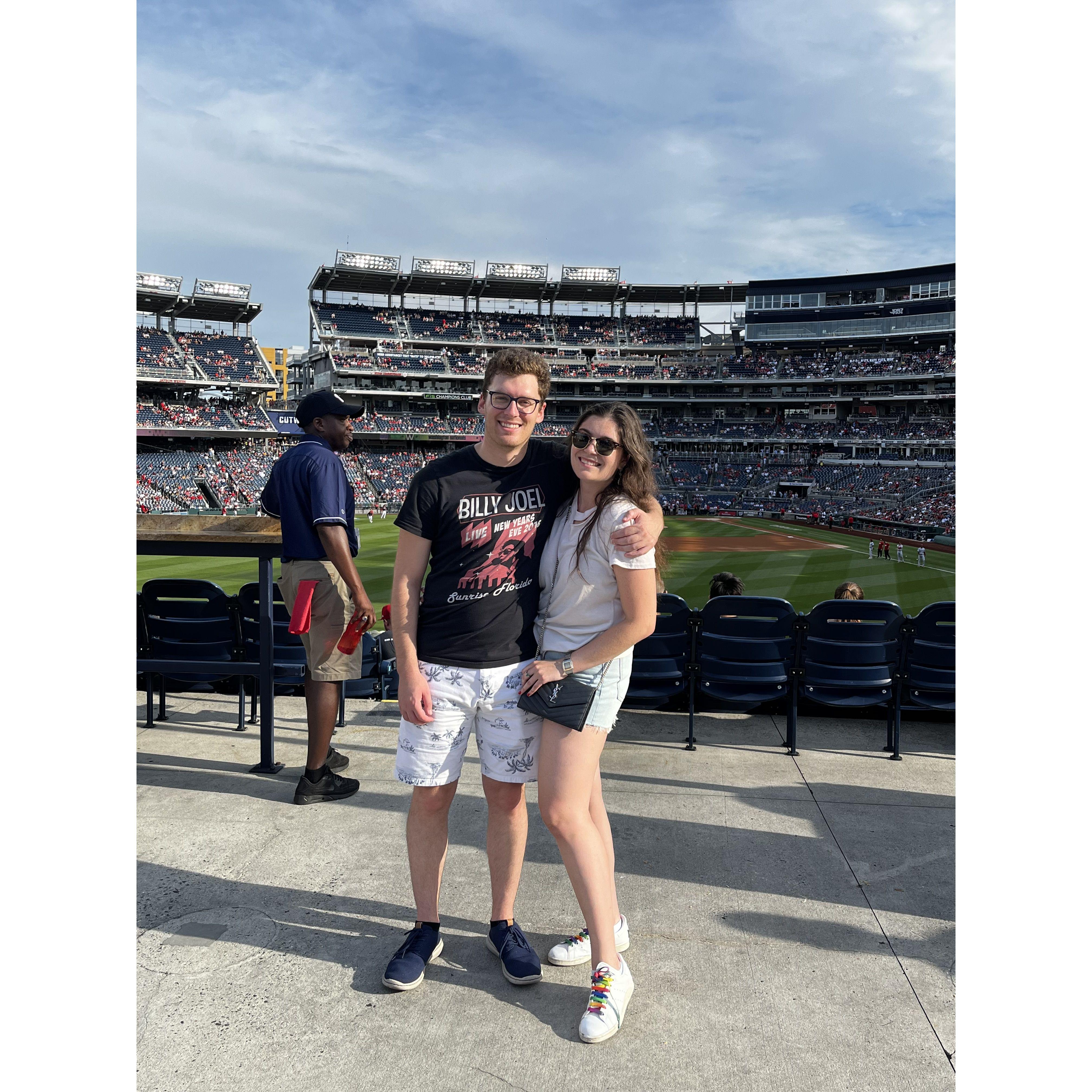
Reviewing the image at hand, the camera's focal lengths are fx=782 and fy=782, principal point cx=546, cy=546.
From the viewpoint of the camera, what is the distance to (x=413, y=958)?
281 cm

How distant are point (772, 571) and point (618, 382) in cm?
5198

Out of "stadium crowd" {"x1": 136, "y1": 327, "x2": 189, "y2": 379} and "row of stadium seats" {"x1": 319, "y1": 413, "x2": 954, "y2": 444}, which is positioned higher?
"stadium crowd" {"x1": 136, "y1": 327, "x2": 189, "y2": 379}

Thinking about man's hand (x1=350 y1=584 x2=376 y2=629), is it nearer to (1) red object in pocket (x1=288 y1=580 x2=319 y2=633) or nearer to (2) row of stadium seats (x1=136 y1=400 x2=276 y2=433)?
(1) red object in pocket (x1=288 y1=580 x2=319 y2=633)

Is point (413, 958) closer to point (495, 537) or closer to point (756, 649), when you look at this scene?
point (495, 537)

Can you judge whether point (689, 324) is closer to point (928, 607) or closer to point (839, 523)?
point (839, 523)

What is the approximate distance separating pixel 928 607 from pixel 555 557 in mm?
3376

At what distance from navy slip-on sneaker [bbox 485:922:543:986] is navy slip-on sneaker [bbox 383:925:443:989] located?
218 millimetres

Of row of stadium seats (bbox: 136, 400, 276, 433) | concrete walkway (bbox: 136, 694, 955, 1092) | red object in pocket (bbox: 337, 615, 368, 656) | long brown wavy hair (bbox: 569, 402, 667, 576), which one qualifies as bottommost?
concrete walkway (bbox: 136, 694, 955, 1092)

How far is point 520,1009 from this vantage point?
105 inches

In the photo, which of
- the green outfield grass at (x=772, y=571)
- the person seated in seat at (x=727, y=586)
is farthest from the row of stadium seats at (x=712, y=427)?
the person seated in seat at (x=727, y=586)

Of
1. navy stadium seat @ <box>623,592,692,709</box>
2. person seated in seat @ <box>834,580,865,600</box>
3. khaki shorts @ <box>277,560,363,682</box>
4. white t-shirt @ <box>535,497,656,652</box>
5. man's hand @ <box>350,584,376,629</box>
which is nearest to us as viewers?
white t-shirt @ <box>535,497,656,652</box>

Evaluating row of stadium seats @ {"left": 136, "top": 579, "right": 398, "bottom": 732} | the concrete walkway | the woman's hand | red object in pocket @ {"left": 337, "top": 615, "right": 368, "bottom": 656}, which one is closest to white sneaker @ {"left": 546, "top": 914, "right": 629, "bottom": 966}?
the concrete walkway

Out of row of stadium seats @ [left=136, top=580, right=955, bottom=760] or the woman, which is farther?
row of stadium seats @ [left=136, top=580, right=955, bottom=760]

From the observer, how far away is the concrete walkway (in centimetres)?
240
